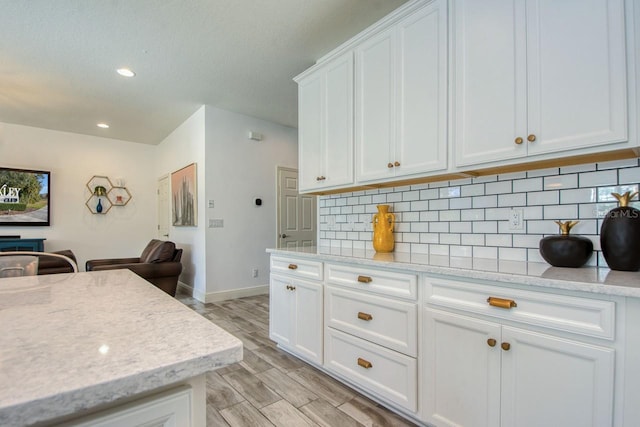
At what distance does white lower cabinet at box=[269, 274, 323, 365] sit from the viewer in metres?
2.18

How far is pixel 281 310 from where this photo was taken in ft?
8.27

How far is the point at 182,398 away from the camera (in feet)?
1.75

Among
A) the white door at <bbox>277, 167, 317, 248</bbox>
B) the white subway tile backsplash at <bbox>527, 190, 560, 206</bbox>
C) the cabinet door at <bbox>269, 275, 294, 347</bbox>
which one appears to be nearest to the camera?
the white subway tile backsplash at <bbox>527, 190, 560, 206</bbox>

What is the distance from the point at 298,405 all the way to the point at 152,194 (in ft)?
18.0

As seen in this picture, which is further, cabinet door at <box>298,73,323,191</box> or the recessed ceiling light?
the recessed ceiling light

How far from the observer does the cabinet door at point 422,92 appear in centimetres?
178

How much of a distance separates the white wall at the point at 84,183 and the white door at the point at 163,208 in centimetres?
28

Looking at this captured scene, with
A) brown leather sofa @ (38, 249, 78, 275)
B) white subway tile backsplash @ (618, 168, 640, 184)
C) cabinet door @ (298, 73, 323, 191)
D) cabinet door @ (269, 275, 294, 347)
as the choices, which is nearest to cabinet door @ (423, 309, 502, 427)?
white subway tile backsplash @ (618, 168, 640, 184)

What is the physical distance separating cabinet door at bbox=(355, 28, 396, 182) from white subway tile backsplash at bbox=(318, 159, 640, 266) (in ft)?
1.03

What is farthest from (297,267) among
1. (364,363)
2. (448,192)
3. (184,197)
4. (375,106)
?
(184,197)

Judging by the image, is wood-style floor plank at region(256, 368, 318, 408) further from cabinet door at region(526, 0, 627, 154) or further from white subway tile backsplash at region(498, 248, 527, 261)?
cabinet door at region(526, 0, 627, 154)

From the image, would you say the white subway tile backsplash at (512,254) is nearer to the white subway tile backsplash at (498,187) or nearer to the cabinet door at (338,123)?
the white subway tile backsplash at (498,187)

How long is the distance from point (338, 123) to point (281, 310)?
1.59m

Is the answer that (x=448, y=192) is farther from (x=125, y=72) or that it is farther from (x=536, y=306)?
(x=125, y=72)
